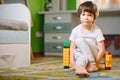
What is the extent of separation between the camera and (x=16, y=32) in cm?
227

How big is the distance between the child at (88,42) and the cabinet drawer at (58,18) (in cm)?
180

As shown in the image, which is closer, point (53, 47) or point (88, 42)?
point (88, 42)

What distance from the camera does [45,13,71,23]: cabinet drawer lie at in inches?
146

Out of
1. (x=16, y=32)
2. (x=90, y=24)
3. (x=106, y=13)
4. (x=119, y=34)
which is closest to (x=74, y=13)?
(x=106, y=13)

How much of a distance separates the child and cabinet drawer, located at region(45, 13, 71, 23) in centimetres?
180

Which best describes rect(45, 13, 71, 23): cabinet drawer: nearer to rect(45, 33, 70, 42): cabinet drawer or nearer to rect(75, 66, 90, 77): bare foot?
rect(45, 33, 70, 42): cabinet drawer

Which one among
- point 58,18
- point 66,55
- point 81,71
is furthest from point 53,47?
point 81,71

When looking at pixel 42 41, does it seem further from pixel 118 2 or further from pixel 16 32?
pixel 16 32

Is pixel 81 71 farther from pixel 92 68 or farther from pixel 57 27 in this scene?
pixel 57 27

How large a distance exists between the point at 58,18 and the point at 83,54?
2001 mm

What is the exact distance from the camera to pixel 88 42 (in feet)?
6.12

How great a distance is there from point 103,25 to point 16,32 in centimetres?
183

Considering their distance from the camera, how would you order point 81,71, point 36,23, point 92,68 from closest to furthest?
point 81,71 < point 92,68 < point 36,23

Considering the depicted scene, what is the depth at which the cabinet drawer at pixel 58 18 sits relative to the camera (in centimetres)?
371
